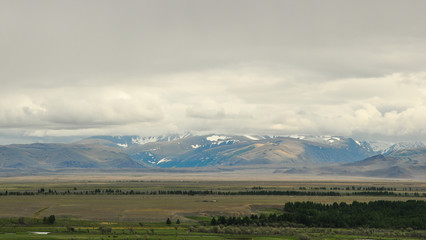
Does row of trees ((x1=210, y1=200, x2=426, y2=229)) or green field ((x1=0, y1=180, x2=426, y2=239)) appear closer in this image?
green field ((x1=0, y1=180, x2=426, y2=239))

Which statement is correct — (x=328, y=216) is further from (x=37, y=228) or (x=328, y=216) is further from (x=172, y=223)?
(x=37, y=228)

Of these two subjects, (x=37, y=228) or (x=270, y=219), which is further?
(x=270, y=219)

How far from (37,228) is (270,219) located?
57.8 metres

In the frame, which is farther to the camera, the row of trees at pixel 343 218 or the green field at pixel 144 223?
the row of trees at pixel 343 218

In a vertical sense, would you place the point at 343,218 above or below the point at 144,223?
above

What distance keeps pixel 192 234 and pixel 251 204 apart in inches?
3062

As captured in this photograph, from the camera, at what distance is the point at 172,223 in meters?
145

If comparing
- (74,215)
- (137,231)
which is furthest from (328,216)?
(74,215)

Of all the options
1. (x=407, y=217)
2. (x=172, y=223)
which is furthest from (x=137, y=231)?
(x=407, y=217)

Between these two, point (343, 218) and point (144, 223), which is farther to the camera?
point (343, 218)

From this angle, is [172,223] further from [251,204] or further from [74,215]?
[251,204]

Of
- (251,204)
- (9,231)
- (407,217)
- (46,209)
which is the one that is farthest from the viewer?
(251,204)

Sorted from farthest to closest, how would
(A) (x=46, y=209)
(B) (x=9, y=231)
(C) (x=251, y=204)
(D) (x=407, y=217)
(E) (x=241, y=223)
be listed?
(C) (x=251, y=204) → (A) (x=46, y=209) → (D) (x=407, y=217) → (E) (x=241, y=223) → (B) (x=9, y=231)

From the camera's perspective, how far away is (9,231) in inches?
4675
